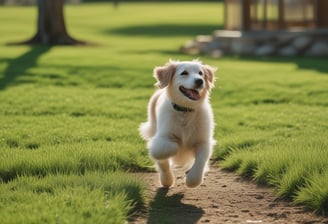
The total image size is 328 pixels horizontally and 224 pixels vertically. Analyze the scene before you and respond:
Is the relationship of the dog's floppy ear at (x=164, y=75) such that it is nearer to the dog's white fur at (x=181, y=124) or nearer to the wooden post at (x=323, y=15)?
the dog's white fur at (x=181, y=124)

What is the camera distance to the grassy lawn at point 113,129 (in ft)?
19.8

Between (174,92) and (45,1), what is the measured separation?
53.3 ft

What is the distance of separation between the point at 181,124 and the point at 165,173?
52cm

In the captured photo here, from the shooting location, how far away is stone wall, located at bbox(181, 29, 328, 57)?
21859 millimetres

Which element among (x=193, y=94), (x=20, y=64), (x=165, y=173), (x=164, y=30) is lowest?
(x=164, y=30)

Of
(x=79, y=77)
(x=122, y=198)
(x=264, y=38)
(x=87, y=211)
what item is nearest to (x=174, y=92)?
(x=122, y=198)

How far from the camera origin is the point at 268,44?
883 inches

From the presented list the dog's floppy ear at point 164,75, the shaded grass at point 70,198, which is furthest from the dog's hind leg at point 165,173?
the dog's floppy ear at point 164,75

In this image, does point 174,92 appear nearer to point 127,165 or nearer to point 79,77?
point 127,165

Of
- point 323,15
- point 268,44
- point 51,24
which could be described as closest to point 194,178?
point 268,44

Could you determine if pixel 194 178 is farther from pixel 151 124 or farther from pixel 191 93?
pixel 151 124

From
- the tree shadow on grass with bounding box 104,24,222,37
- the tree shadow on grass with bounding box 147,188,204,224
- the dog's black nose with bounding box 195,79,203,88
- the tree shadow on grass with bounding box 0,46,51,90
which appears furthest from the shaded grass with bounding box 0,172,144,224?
the tree shadow on grass with bounding box 104,24,222,37

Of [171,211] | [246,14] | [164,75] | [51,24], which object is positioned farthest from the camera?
[246,14]

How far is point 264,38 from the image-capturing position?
2261 centimetres
